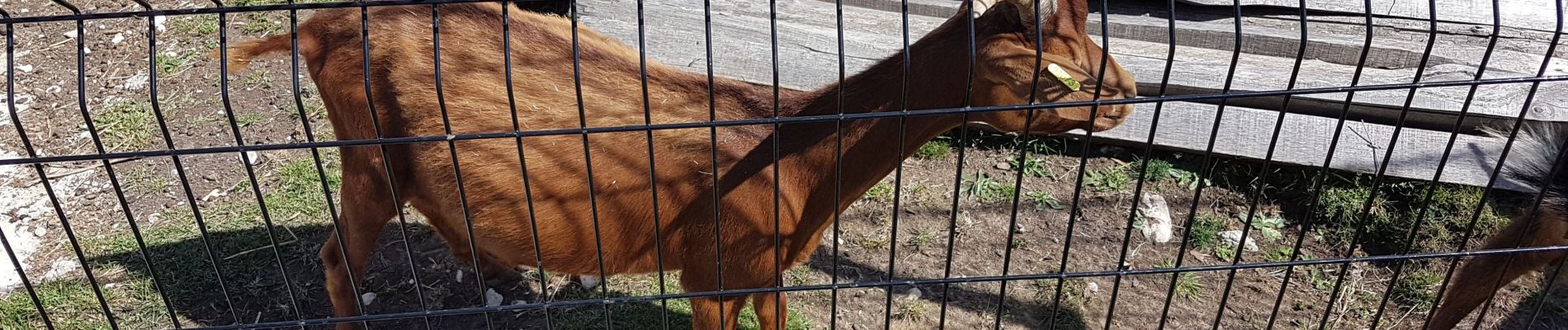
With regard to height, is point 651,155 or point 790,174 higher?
point 651,155

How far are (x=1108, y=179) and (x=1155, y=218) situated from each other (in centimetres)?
34

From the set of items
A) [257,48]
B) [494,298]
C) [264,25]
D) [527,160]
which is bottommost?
[494,298]

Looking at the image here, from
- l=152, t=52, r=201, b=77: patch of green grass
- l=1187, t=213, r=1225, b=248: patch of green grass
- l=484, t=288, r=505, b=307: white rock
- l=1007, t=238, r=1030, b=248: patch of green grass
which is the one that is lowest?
l=484, t=288, r=505, b=307: white rock

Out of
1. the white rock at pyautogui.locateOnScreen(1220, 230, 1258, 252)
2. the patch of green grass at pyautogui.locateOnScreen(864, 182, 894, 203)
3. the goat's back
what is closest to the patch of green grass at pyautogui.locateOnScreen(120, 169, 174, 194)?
the goat's back

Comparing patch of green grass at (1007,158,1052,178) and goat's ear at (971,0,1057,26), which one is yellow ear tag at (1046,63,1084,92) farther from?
patch of green grass at (1007,158,1052,178)

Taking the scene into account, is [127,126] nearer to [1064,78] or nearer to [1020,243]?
[1020,243]

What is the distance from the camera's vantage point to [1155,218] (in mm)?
4895

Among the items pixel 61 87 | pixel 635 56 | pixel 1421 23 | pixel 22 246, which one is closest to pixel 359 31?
pixel 635 56

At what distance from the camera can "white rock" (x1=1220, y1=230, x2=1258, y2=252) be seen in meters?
4.78

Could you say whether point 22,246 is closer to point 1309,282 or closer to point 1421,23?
point 1309,282

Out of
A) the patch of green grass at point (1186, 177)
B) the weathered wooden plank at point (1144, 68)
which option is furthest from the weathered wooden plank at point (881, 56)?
the patch of green grass at point (1186, 177)

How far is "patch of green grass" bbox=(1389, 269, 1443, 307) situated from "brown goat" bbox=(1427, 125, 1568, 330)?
1.22 ft

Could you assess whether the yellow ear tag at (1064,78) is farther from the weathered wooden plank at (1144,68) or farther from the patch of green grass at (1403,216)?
the patch of green grass at (1403,216)

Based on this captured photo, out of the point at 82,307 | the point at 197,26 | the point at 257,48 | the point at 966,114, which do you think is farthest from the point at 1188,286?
the point at 197,26
